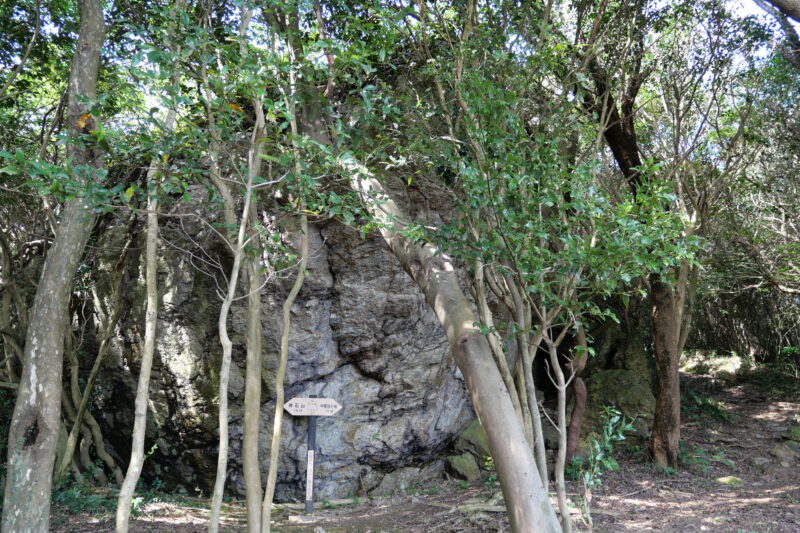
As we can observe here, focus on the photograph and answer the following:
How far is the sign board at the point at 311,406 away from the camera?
648 cm

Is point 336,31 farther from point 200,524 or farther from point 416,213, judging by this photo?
point 200,524

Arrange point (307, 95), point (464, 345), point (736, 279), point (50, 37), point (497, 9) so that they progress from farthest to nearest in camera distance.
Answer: point (736, 279) < point (50, 37) < point (497, 9) < point (307, 95) < point (464, 345)

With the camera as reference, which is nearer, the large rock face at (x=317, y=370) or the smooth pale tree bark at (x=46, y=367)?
the smooth pale tree bark at (x=46, y=367)

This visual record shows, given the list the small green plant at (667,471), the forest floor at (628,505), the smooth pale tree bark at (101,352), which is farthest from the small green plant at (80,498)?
the small green plant at (667,471)

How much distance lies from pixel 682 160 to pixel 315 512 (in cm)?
665

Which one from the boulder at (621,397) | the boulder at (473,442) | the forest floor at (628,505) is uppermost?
the boulder at (621,397)

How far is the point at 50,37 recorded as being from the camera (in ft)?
23.4

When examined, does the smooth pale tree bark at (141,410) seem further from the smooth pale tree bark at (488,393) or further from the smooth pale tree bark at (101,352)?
the smooth pale tree bark at (101,352)

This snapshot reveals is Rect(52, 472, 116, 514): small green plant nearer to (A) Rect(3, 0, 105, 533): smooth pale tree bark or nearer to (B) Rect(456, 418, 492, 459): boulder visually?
(A) Rect(3, 0, 105, 533): smooth pale tree bark

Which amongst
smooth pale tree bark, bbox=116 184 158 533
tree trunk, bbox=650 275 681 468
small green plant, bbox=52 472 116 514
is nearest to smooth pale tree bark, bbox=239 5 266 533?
smooth pale tree bark, bbox=116 184 158 533

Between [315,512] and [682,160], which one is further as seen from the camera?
[682,160]

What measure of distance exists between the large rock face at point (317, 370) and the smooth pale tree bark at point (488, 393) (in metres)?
2.90

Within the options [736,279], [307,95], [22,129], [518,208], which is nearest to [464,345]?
[518,208]

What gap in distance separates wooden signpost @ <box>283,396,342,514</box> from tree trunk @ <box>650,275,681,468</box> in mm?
4610
